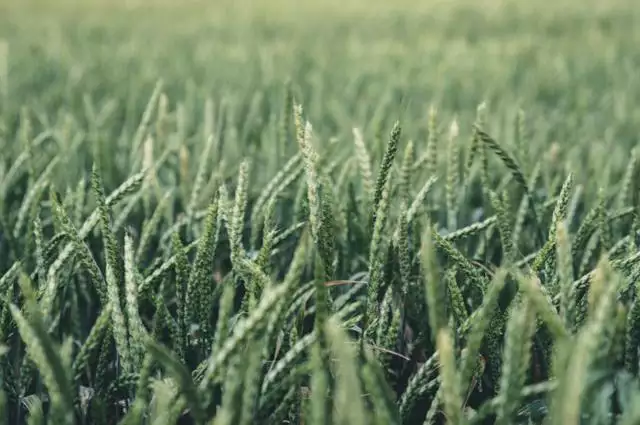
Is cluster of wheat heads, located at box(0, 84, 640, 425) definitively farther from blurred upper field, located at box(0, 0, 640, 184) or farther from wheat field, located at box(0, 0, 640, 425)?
blurred upper field, located at box(0, 0, 640, 184)

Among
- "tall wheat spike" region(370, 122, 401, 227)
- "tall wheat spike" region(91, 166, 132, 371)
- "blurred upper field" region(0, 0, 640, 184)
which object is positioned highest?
"tall wheat spike" region(370, 122, 401, 227)

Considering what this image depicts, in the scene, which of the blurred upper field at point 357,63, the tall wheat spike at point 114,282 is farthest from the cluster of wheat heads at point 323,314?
the blurred upper field at point 357,63

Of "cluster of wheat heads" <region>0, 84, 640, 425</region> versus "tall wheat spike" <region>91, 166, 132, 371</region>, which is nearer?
"cluster of wheat heads" <region>0, 84, 640, 425</region>

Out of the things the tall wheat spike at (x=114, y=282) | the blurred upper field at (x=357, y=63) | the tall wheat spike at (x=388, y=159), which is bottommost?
the blurred upper field at (x=357, y=63)

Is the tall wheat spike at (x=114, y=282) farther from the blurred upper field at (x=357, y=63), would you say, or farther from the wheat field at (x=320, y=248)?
the blurred upper field at (x=357, y=63)

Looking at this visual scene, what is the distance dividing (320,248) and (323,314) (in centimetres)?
15

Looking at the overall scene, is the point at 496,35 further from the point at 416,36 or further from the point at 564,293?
the point at 564,293

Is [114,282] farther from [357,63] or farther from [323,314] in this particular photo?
[357,63]

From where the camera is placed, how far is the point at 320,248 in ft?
2.47

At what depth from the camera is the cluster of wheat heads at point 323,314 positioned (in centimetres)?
52

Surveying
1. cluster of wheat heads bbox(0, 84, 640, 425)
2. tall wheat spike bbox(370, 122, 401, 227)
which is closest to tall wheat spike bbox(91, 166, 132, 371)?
cluster of wheat heads bbox(0, 84, 640, 425)

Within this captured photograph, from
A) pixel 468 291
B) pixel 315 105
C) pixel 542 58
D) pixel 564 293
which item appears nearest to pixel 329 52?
pixel 542 58

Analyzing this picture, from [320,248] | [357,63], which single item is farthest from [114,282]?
[357,63]

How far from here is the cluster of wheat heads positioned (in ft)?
1.70
